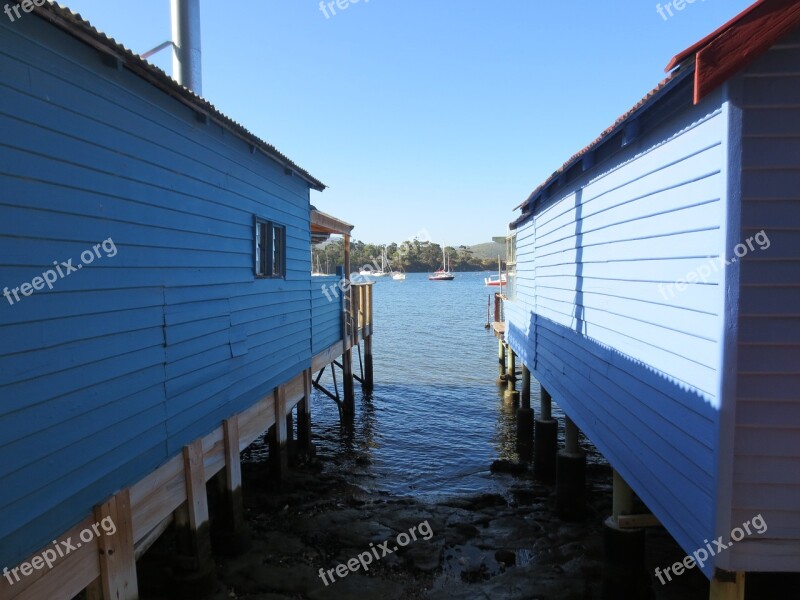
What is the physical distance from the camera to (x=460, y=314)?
58062 millimetres

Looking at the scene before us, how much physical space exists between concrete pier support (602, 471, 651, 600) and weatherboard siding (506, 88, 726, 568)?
1.79ft

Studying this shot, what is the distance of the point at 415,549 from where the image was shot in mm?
8180

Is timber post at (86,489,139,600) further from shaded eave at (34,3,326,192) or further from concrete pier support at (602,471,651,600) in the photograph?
concrete pier support at (602,471,651,600)

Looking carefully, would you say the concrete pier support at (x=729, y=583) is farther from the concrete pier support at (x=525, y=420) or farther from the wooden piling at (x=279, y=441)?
the concrete pier support at (x=525, y=420)

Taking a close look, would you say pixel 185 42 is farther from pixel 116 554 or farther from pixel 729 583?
pixel 729 583

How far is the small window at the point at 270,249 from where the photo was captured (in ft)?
30.8

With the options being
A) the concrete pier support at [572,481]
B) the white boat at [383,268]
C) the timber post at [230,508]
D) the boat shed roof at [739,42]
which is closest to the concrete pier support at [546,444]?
the concrete pier support at [572,481]

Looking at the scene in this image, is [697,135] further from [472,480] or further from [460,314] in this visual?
[460,314]

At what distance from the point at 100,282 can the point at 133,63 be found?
2135 millimetres

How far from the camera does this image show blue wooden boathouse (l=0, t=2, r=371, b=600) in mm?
4031

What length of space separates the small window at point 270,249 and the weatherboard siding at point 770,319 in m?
7.21

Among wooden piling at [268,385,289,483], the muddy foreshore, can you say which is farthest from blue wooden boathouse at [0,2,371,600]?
wooden piling at [268,385,289,483]

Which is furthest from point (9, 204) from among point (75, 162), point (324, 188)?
point (324, 188)

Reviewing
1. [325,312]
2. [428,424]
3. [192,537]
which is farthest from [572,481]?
[428,424]
